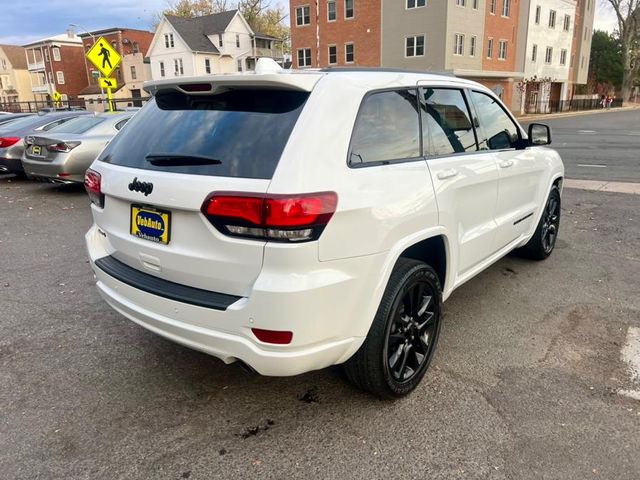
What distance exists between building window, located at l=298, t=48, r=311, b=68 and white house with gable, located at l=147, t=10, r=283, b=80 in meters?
9.47

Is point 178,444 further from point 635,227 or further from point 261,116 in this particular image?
point 635,227

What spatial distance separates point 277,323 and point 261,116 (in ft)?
3.36

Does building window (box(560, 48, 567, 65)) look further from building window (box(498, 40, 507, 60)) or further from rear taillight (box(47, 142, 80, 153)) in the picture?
rear taillight (box(47, 142, 80, 153))

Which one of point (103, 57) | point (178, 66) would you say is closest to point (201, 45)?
point (178, 66)

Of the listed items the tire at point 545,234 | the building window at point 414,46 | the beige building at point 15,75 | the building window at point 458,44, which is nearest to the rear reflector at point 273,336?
the tire at point 545,234

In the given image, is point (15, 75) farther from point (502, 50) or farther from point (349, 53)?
point (502, 50)

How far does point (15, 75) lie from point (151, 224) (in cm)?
8382

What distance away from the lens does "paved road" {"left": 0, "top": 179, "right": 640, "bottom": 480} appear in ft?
8.08

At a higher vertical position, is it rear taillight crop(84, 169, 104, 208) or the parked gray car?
rear taillight crop(84, 169, 104, 208)

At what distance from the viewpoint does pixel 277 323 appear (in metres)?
2.28

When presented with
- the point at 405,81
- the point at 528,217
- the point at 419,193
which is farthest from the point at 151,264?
the point at 528,217

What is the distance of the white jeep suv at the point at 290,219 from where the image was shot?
2.29 meters

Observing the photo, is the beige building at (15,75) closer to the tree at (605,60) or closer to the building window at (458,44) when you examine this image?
the building window at (458,44)

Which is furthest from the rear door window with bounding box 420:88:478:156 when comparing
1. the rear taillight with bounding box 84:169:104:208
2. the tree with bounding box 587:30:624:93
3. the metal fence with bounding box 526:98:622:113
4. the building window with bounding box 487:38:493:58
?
the tree with bounding box 587:30:624:93
